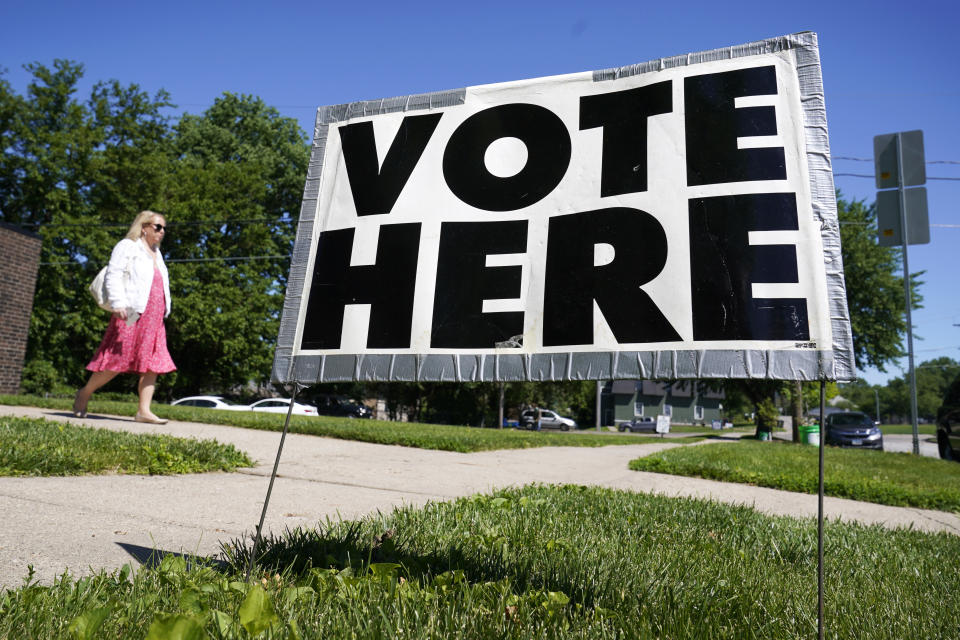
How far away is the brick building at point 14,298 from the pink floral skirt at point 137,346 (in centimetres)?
990

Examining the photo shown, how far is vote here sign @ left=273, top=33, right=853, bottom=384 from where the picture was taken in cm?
189

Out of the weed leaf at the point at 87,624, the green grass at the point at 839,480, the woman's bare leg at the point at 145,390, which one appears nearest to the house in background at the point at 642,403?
the green grass at the point at 839,480

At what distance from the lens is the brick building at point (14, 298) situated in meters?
14.3

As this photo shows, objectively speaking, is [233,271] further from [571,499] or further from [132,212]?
[571,499]

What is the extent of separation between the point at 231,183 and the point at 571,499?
3133 cm

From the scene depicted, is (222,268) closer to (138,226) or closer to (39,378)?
(39,378)

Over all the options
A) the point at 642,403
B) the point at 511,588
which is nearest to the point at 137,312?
the point at 511,588

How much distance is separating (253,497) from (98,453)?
1343 millimetres

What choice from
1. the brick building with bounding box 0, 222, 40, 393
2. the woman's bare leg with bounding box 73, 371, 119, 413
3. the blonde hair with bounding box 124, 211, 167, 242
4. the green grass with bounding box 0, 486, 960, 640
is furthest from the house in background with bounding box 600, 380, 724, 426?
the green grass with bounding box 0, 486, 960, 640

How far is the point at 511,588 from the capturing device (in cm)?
204

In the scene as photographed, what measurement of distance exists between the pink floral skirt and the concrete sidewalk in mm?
653

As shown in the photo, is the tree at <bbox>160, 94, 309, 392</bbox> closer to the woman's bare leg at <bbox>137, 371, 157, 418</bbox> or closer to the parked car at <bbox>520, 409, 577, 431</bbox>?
the woman's bare leg at <bbox>137, 371, 157, 418</bbox>

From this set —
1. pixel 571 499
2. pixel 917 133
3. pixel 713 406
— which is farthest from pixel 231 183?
pixel 713 406

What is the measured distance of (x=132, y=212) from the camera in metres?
29.1
